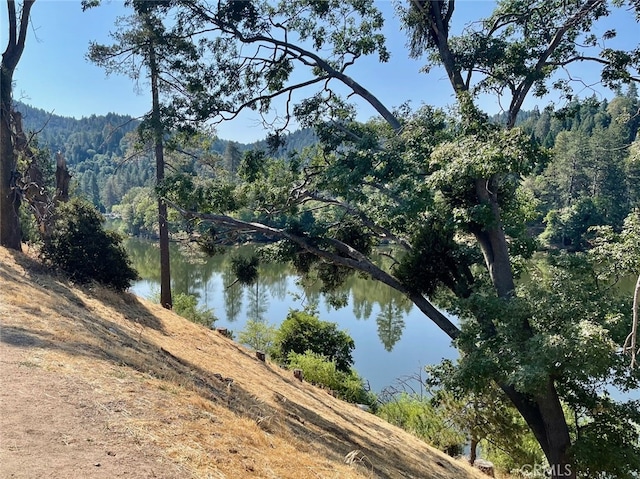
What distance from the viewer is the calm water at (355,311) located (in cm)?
2405

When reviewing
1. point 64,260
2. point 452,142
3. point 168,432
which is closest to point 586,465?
point 452,142

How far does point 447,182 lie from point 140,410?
5800 millimetres

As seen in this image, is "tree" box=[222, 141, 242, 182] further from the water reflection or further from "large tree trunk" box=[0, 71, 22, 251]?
"large tree trunk" box=[0, 71, 22, 251]

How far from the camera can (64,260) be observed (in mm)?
11859

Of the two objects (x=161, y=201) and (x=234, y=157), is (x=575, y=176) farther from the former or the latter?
(x=161, y=201)

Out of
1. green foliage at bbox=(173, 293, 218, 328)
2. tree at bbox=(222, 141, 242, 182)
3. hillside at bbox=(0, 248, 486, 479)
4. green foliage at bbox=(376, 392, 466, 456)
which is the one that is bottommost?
green foliage at bbox=(376, 392, 466, 456)

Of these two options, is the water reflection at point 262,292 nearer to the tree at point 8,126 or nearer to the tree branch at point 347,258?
the tree at point 8,126

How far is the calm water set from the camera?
24.0m

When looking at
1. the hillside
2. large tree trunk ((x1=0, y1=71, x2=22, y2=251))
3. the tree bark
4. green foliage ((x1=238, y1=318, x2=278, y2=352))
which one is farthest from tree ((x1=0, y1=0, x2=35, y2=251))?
green foliage ((x1=238, y1=318, x2=278, y2=352))

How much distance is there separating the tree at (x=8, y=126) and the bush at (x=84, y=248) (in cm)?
163

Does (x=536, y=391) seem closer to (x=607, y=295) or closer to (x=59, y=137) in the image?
(x=607, y=295)

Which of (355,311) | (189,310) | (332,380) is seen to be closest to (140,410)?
(332,380)

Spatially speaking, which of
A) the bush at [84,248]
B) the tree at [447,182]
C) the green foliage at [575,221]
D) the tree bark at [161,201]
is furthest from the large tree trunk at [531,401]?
the green foliage at [575,221]

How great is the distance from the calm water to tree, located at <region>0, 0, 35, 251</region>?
4.85 metres
